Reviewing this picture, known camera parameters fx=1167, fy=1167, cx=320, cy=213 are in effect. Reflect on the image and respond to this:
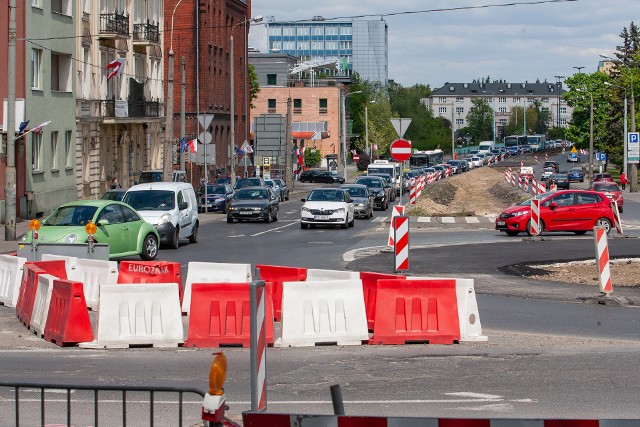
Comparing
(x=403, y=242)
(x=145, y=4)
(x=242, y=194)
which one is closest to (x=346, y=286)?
(x=403, y=242)

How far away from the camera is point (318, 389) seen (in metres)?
→ 11.5

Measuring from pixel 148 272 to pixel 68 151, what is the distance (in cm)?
3404

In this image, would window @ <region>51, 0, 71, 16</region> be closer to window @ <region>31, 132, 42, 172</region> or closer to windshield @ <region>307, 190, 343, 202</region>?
window @ <region>31, 132, 42, 172</region>

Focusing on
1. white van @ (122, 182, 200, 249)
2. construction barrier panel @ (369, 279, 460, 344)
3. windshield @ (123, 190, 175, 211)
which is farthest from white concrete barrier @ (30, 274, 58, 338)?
windshield @ (123, 190, 175, 211)

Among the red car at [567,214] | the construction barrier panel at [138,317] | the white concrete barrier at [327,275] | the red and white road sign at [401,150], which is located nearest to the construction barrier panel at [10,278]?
the construction barrier panel at [138,317]

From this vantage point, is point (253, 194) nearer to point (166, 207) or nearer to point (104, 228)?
point (166, 207)

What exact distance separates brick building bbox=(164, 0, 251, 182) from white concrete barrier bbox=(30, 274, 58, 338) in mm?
56097

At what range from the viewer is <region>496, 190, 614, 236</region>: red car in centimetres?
3594

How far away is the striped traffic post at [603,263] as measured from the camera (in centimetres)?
1938

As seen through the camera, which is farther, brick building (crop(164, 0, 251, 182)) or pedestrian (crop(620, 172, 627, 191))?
pedestrian (crop(620, 172, 627, 191))

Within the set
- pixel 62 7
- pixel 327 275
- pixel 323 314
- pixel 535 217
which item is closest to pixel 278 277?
pixel 327 275

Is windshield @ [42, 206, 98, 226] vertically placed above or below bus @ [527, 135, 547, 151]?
below

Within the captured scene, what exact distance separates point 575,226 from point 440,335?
73.8ft

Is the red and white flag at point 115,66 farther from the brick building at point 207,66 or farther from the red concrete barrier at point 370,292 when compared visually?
the red concrete barrier at point 370,292
